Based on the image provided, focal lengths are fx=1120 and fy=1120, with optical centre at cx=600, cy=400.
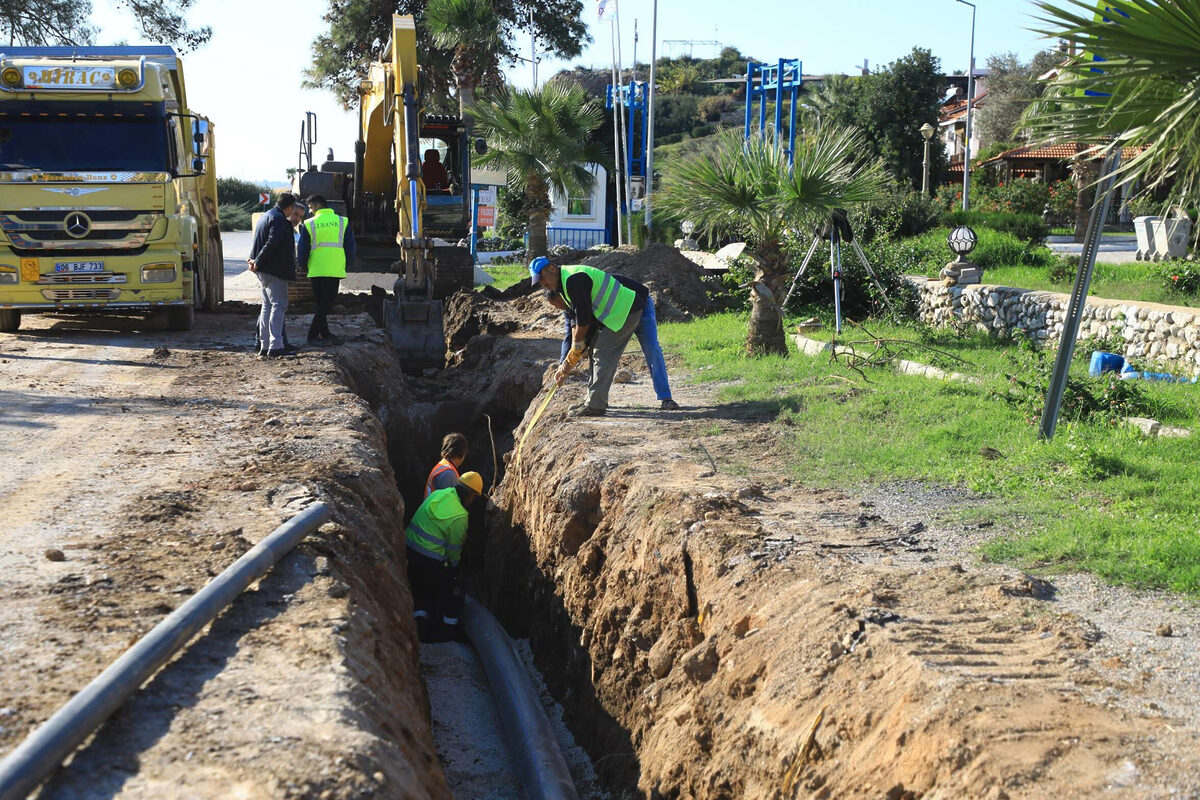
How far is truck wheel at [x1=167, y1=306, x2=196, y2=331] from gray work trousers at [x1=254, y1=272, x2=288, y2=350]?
8.36 feet

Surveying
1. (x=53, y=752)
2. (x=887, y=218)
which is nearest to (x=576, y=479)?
(x=53, y=752)

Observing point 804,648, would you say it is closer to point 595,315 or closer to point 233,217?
point 595,315

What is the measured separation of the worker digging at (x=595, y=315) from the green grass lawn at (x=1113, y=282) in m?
6.64

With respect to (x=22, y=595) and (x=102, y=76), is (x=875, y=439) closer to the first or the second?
(x=22, y=595)

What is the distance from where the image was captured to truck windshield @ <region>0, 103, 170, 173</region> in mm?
14125

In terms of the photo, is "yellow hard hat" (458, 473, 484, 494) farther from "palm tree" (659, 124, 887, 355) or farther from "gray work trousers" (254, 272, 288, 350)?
"palm tree" (659, 124, 887, 355)

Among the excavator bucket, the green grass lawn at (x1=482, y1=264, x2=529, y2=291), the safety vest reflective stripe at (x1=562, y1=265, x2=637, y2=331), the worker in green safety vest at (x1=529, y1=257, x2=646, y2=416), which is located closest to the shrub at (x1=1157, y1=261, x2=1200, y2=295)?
the worker in green safety vest at (x1=529, y1=257, x2=646, y2=416)

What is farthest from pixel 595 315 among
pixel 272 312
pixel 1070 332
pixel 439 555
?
pixel 272 312

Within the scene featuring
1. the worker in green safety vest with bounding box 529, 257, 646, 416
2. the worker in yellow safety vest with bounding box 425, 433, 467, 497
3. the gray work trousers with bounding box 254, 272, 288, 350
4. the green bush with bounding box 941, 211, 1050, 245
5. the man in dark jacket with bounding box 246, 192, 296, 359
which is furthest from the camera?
the green bush with bounding box 941, 211, 1050, 245

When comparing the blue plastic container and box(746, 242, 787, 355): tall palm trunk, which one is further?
box(746, 242, 787, 355): tall palm trunk

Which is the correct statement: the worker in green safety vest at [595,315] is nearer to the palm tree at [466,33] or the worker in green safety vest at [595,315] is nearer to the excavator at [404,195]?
the excavator at [404,195]

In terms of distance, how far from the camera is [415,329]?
1623 cm

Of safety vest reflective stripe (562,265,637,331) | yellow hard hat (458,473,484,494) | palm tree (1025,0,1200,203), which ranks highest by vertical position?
palm tree (1025,0,1200,203)

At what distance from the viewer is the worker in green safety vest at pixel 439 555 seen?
32.7ft
